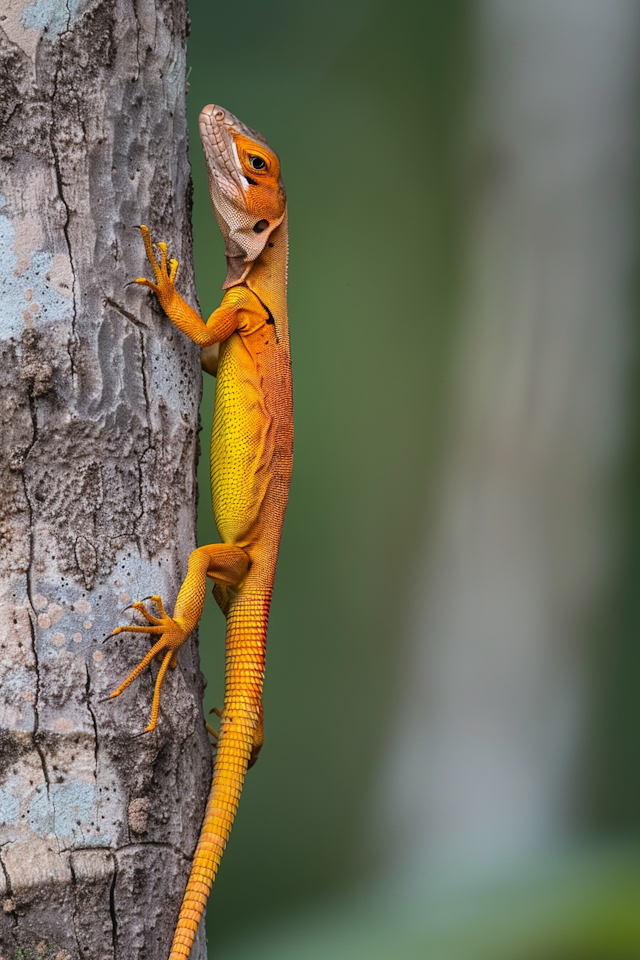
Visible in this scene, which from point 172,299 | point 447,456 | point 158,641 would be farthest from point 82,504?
point 447,456

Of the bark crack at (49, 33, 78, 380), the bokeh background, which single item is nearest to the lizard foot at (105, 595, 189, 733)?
the bark crack at (49, 33, 78, 380)

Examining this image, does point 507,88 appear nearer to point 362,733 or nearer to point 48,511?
point 362,733

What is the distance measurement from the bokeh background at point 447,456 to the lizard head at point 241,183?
2299 mm

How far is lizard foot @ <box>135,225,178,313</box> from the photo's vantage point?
1738 mm

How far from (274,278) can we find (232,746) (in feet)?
4.44

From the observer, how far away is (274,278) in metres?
2.51

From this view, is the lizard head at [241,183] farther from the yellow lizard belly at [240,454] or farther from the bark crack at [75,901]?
the bark crack at [75,901]

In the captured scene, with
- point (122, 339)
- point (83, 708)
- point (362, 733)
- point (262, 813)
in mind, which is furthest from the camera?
point (362, 733)

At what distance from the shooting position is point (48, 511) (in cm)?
157

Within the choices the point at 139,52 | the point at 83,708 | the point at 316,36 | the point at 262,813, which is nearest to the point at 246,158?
the point at 139,52

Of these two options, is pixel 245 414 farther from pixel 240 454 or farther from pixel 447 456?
Answer: pixel 447 456

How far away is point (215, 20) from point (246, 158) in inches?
123

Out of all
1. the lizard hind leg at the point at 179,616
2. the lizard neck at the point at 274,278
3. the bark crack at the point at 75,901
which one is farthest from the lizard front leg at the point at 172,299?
the bark crack at the point at 75,901

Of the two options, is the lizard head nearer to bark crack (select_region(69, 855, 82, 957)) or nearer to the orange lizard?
the orange lizard
